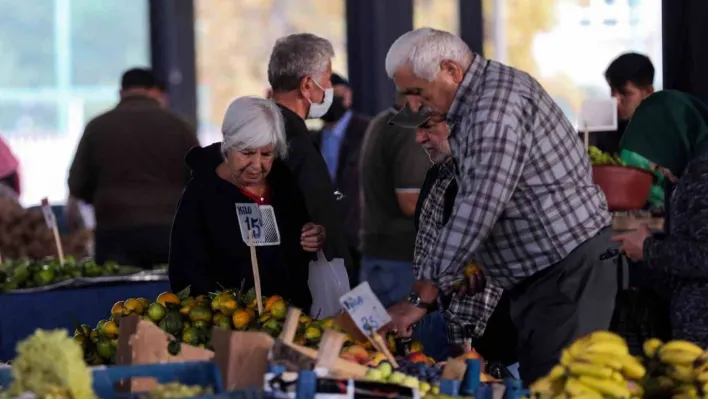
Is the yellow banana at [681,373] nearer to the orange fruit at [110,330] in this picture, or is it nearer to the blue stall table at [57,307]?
the orange fruit at [110,330]

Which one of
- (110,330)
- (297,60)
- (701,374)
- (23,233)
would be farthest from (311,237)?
(23,233)

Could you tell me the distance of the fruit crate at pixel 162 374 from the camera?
2490 millimetres

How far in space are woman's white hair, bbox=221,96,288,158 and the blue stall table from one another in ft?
5.38

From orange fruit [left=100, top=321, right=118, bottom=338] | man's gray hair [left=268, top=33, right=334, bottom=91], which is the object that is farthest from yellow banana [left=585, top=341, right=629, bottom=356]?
man's gray hair [left=268, top=33, right=334, bottom=91]

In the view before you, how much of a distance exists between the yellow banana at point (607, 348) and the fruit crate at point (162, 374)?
734 mm

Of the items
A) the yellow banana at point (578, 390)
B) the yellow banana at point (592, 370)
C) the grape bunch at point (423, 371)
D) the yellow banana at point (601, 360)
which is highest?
the yellow banana at point (601, 360)

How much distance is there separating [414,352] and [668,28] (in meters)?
3.09

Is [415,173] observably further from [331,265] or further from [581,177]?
[581,177]

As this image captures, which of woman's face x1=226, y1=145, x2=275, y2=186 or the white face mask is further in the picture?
the white face mask

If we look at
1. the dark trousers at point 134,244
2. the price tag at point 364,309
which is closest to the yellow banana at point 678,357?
the price tag at point 364,309

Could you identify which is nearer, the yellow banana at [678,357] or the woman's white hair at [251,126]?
the yellow banana at [678,357]

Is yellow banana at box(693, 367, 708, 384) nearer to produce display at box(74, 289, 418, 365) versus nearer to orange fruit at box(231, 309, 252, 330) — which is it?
produce display at box(74, 289, 418, 365)

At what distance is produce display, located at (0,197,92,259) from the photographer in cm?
732

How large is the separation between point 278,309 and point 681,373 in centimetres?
116
